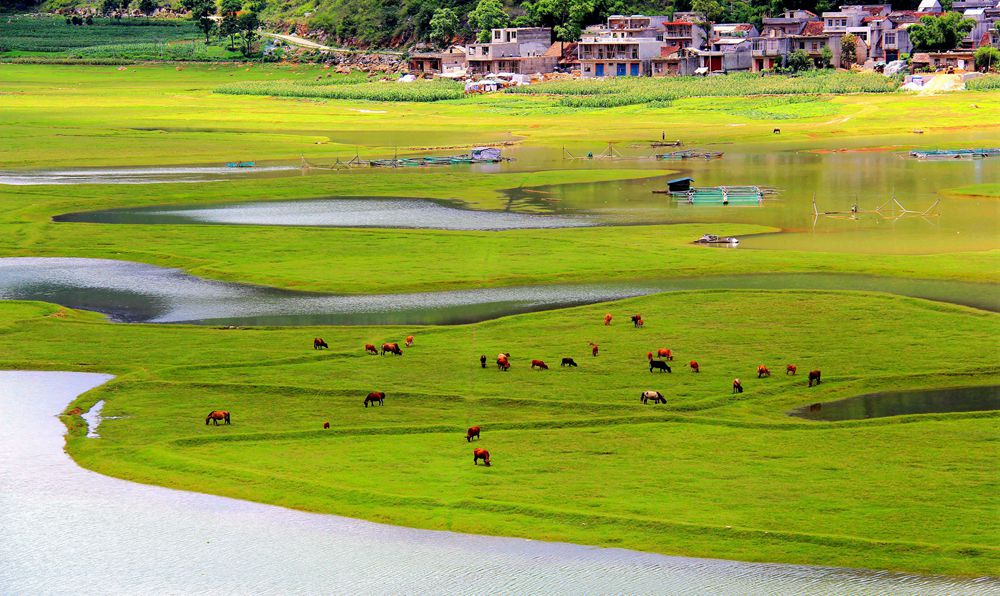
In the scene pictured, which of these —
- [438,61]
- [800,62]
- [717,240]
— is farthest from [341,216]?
[438,61]

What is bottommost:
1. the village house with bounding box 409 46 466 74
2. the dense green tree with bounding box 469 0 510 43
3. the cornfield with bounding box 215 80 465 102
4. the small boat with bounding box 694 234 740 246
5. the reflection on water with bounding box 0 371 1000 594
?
the reflection on water with bounding box 0 371 1000 594

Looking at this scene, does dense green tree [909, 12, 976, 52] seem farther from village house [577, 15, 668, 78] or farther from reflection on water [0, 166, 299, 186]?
reflection on water [0, 166, 299, 186]

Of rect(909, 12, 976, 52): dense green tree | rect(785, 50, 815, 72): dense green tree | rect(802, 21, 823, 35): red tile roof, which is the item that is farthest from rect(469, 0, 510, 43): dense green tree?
rect(909, 12, 976, 52): dense green tree

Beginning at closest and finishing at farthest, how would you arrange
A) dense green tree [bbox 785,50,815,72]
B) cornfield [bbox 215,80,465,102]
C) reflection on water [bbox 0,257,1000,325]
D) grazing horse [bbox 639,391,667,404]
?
grazing horse [bbox 639,391,667,404] → reflection on water [bbox 0,257,1000,325] → cornfield [bbox 215,80,465,102] → dense green tree [bbox 785,50,815,72]

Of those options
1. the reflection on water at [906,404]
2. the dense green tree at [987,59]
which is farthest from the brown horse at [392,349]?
the dense green tree at [987,59]

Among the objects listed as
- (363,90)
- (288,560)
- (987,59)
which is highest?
(987,59)

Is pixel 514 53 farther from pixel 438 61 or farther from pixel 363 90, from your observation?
pixel 363 90
